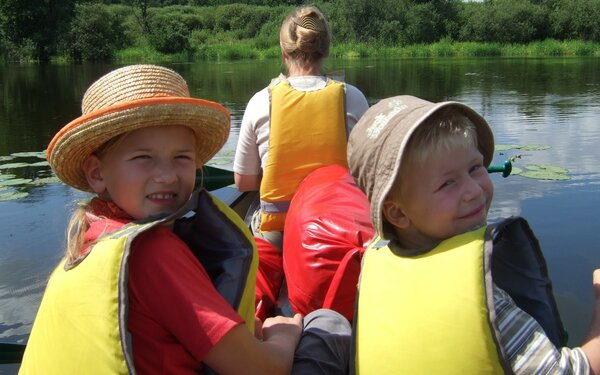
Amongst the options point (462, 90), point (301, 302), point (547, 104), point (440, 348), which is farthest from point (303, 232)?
point (462, 90)

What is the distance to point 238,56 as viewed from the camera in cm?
3148

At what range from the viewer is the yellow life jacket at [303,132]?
2.52 metres

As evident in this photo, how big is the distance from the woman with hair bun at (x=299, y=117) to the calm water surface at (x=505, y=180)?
48.5 inches

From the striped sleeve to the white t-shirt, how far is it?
1.51 meters

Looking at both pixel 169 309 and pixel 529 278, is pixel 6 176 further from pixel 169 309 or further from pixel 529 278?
pixel 529 278

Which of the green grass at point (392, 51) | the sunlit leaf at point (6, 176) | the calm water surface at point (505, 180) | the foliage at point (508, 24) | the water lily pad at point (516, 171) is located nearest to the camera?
the calm water surface at point (505, 180)

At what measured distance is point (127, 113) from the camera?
4.33 feet

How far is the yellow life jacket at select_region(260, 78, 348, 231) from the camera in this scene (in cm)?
252

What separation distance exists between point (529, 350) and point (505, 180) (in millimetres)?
4331


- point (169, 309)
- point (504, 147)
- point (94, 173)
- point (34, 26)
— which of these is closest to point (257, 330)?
point (169, 309)

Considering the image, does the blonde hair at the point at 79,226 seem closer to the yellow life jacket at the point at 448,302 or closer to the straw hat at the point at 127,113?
the straw hat at the point at 127,113

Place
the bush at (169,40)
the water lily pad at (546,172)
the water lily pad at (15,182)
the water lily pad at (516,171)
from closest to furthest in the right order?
the water lily pad at (546,172) → the water lily pad at (516,171) → the water lily pad at (15,182) → the bush at (169,40)

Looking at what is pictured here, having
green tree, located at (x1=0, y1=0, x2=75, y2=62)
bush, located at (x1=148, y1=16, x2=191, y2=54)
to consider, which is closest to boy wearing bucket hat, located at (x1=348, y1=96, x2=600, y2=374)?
green tree, located at (x1=0, y1=0, x2=75, y2=62)

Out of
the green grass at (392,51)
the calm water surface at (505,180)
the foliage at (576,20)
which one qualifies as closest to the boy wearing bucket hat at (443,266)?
the calm water surface at (505,180)
